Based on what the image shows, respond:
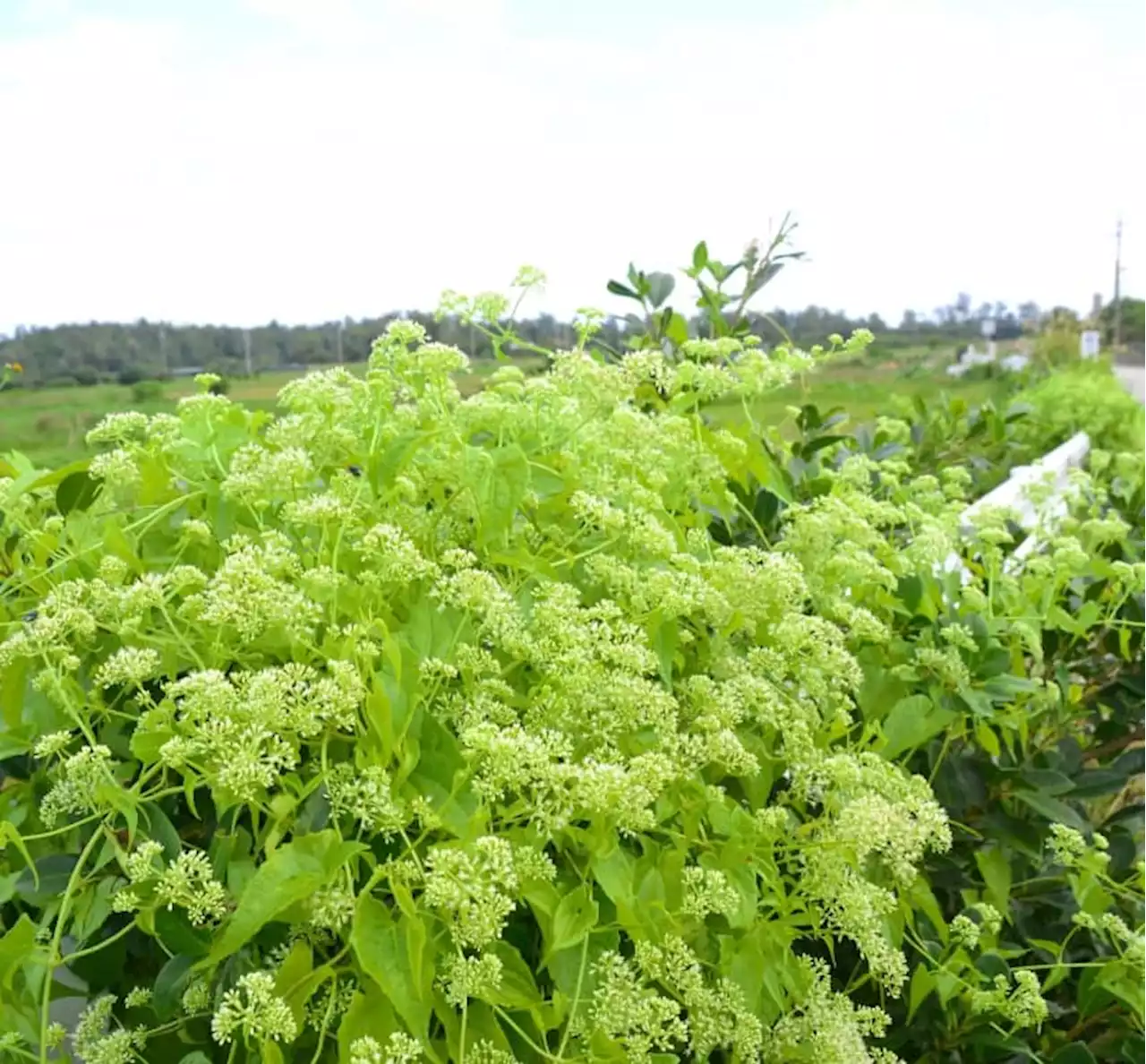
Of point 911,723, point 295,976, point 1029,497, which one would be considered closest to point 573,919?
point 295,976

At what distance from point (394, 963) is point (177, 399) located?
0.59 metres

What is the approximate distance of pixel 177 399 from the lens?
940 millimetres

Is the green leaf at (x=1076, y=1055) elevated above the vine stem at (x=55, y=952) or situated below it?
below

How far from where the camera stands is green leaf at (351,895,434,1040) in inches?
20.3

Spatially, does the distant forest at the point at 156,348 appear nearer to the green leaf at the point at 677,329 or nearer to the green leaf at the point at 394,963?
the green leaf at the point at 677,329

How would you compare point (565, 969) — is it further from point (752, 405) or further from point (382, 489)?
point (752, 405)

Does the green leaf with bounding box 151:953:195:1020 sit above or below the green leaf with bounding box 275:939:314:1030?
below

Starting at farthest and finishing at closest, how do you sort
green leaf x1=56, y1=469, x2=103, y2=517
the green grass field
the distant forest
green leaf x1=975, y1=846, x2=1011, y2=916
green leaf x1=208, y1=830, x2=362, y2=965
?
the distant forest, the green grass field, green leaf x1=975, y1=846, x2=1011, y2=916, green leaf x1=56, y1=469, x2=103, y2=517, green leaf x1=208, y1=830, x2=362, y2=965

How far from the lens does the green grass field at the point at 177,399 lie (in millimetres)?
1167

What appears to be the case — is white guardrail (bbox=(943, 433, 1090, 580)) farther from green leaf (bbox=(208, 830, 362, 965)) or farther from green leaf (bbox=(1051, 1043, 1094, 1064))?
green leaf (bbox=(208, 830, 362, 965))

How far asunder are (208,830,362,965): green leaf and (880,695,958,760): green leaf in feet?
1.79

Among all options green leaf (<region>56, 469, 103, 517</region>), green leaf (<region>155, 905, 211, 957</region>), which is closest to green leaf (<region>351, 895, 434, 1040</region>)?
green leaf (<region>155, 905, 211, 957</region>)

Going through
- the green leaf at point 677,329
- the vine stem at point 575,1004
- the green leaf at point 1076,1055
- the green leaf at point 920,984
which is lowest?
the green leaf at point 1076,1055

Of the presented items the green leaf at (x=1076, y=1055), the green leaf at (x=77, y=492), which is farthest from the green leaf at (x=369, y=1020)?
the green leaf at (x=1076, y=1055)
